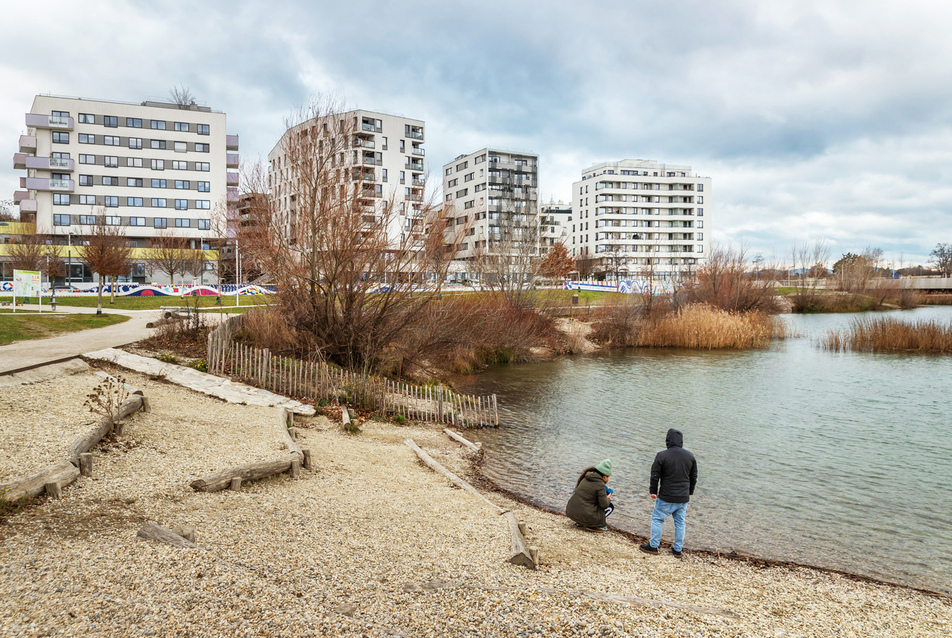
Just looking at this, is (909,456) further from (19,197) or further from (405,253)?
(19,197)

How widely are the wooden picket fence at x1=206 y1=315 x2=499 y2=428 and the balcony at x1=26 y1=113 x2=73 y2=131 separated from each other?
225ft

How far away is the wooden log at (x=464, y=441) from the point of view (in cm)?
1495

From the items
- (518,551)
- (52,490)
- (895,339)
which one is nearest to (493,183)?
(895,339)

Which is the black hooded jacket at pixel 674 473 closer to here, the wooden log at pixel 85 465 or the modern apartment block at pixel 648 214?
the wooden log at pixel 85 465

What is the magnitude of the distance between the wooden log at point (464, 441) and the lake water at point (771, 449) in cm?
32

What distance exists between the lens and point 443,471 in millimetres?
11719

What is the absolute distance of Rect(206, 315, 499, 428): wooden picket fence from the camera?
16.5m

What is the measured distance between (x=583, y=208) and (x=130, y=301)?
10298 cm

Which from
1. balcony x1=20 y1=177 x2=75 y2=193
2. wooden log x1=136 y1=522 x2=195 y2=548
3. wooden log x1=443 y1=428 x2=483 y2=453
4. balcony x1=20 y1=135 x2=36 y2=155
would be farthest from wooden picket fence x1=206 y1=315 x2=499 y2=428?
balcony x1=20 y1=135 x2=36 y2=155

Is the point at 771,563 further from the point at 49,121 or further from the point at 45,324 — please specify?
the point at 49,121

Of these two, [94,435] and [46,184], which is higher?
[46,184]

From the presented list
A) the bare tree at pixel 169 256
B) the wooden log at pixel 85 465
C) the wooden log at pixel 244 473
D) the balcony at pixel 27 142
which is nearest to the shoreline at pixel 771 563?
the wooden log at pixel 244 473

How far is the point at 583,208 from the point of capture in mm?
129500

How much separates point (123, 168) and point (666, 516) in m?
80.4
